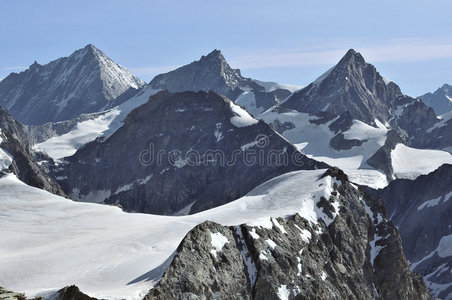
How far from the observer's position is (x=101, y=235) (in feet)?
322

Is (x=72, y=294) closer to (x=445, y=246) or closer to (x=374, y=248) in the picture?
(x=374, y=248)

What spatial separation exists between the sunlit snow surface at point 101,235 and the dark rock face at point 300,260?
2412 mm

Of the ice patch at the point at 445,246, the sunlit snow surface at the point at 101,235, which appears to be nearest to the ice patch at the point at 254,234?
the sunlit snow surface at the point at 101,235

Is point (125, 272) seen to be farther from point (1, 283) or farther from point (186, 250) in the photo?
point (1, 283)

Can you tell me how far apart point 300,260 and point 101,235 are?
31.0 meters

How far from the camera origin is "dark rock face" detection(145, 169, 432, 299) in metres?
68.4

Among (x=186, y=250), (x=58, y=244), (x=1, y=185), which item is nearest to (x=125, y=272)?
(x=186, y=250)

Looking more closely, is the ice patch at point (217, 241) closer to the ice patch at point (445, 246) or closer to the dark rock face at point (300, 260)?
the dark rock face at point (300, 260)

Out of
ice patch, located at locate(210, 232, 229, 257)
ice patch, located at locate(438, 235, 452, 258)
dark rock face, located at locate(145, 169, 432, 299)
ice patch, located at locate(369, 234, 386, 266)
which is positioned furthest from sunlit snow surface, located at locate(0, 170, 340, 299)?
ice patch, located at locate(438, 235, 452, 258)

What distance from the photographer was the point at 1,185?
139500 millimetres

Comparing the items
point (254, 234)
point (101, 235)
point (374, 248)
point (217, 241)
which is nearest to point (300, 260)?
point (254, 234)

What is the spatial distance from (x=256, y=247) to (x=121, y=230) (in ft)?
95.7

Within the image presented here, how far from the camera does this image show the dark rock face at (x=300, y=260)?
224ft

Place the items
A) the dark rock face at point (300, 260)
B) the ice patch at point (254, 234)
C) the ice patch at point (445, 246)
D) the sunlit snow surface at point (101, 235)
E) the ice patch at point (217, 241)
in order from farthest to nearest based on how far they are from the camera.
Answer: the ice patch at point (445, 246), the ice patch at point (254, 234), the ice patch at point (217, 241), the sunlit snow surface at point (101, 235), the dark rock face at point (300, 260)
